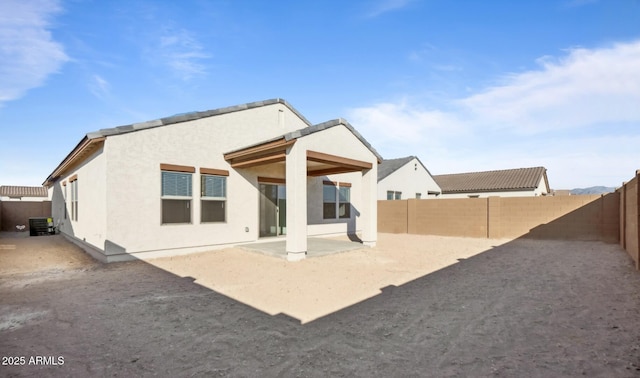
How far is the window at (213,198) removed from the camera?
10523 millimetres

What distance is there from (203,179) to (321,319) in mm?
7424

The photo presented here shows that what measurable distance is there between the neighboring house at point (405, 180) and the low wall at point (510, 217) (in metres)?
2.48

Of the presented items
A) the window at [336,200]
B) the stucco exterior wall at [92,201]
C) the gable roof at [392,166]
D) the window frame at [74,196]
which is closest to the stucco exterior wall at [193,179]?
the stucco exterior wall at [92,201]

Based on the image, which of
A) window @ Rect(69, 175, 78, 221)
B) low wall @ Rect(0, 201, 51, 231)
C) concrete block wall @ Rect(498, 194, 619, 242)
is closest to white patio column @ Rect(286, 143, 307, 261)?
window @ Rect(69, 175, 78, 221)

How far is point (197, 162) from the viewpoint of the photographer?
10.4 metres

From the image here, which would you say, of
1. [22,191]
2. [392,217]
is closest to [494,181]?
[392,217]

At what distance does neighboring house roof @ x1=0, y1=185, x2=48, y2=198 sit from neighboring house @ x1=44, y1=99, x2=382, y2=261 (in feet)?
94.0

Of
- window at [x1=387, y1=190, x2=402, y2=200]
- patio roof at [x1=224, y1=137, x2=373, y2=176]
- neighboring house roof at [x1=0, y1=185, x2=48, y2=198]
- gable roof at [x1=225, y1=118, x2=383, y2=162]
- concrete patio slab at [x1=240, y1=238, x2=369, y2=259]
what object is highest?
gable roof at [x1=225, y1=118, x2=383, y2=162]

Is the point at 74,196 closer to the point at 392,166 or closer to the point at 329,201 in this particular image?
the point at 329,201

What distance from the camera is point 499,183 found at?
1078 inches

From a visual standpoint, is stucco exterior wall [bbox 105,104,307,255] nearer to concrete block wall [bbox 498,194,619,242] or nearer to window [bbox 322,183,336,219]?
window [bbox 322,183,336,219]

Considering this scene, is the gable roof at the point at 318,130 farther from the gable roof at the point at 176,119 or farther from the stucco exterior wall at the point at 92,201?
the stucco exterior wall at the point at 92,201

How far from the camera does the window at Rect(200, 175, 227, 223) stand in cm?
1052

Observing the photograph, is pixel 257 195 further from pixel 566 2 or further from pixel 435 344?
pixel 566 2
